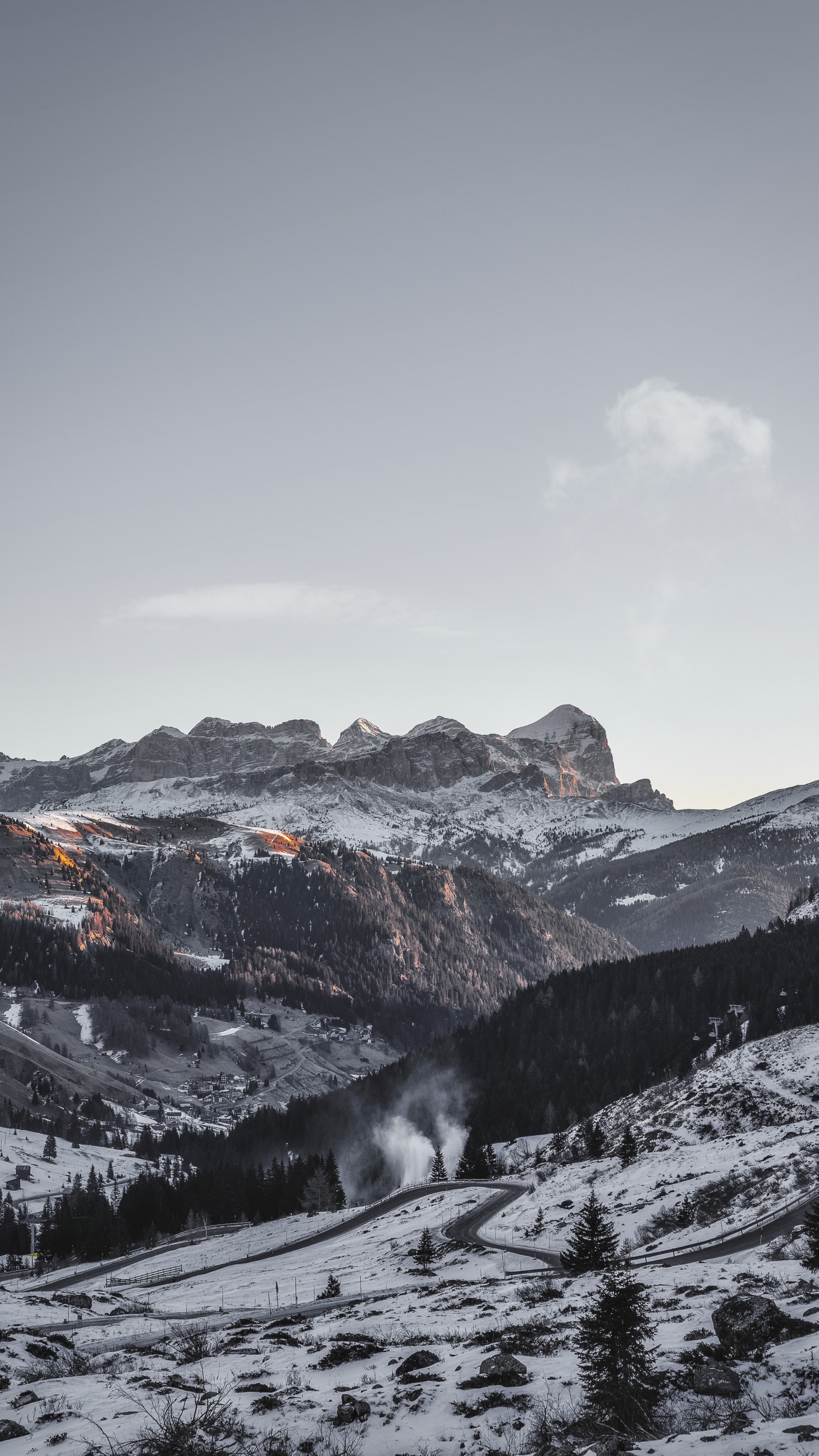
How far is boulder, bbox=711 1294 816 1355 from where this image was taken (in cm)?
2561

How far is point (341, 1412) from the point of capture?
2338cm

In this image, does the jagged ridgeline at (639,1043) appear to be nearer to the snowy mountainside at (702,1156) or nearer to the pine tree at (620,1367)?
the snowy mountainside at (702,1156)

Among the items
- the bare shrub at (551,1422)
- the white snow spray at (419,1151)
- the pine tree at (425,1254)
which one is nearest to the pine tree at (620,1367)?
the bare shrub at (551,1422)

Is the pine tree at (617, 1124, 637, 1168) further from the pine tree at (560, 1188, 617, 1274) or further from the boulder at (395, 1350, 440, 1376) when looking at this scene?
the boulder at (395, 1350, 440, 1376)

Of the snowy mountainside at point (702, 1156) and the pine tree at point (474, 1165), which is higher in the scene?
the snowy mountainside at point (702, 1156)

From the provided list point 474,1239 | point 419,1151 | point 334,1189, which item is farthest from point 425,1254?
point 419,1151

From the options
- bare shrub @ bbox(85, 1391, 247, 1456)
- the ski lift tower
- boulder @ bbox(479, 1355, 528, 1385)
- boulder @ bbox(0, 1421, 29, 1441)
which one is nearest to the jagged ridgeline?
the ski lift tower

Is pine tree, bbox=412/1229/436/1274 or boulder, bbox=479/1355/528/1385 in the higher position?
boulder, bbox=479/1355/528/1385

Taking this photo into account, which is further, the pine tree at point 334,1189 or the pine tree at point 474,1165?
the pine tree at point 474,1165

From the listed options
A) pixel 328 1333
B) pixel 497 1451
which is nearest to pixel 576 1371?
pixel 497 1451

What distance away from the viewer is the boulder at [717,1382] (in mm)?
22234

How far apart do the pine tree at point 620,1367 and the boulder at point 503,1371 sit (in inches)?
131

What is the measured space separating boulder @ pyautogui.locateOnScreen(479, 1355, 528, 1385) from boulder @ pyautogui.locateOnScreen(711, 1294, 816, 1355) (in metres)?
5.67

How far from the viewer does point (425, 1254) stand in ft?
225
